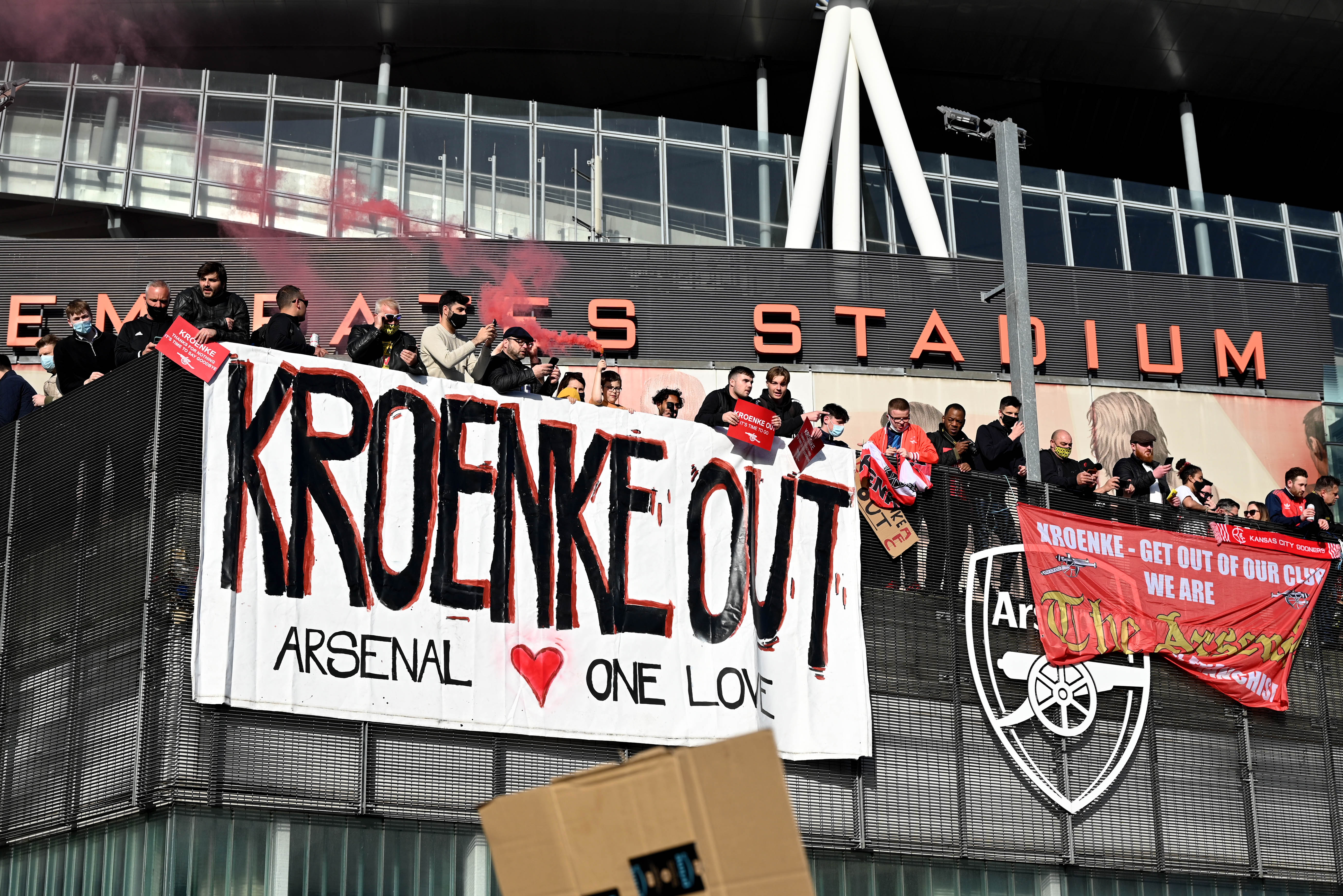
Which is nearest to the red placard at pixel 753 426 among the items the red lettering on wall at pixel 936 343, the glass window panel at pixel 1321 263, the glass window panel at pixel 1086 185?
the red lettering on wall at pixel 936 343

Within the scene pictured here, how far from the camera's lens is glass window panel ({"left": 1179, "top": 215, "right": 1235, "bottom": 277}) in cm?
3186

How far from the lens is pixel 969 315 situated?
29031mm

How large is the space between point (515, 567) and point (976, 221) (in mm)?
18117

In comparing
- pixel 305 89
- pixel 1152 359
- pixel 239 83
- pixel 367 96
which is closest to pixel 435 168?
pixel 367 96

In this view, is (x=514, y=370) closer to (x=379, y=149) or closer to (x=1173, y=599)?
(x=1173, y=599)

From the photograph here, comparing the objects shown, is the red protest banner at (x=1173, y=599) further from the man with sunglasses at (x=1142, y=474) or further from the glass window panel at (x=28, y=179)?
the glass window panel at (x=28, y=179)

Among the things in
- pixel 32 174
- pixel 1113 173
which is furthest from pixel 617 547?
pixel 1113 173

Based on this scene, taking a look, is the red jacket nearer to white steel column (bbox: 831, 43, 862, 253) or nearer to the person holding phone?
the person holding phone

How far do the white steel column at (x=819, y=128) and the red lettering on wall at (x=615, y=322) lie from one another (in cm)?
338

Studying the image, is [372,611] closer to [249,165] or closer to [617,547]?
[617,547]

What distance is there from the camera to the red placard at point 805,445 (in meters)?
17.0

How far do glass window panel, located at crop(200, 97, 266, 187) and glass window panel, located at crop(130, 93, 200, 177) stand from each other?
0.27 m

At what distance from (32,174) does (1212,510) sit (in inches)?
856

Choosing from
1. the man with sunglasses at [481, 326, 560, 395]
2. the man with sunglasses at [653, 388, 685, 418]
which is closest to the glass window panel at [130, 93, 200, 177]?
the man with sunglasses at [653, 388, 685, 418]
